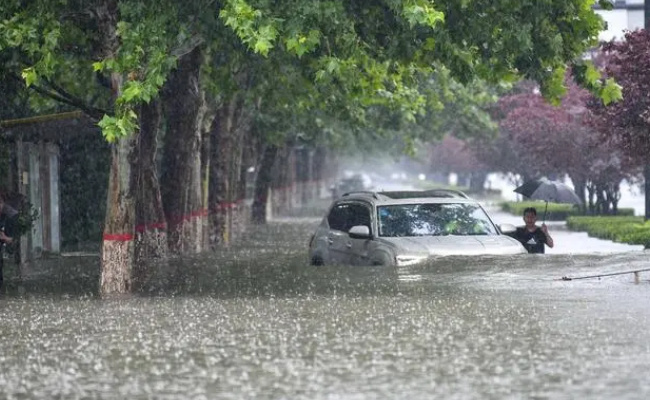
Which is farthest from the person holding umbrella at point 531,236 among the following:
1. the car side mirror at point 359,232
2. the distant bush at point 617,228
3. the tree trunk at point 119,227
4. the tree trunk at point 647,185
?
the tree trunk at point 647,185

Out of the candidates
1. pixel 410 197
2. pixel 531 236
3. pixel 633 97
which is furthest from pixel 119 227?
pixel 633 97

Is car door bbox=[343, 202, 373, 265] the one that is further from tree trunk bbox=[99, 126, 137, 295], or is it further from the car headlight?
tree trunk bbox=[99, 126, 137, 295]

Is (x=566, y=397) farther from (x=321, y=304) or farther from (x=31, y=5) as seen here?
(x=31, y=5)

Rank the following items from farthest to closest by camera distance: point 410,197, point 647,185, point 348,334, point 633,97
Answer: point 647,185, point 633,97, point 410,197, point 348,334

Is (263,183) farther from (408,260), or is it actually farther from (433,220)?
(408,260)

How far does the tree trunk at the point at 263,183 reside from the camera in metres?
53.4

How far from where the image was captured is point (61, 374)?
11.4 metres

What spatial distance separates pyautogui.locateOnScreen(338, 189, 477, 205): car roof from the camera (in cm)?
2006

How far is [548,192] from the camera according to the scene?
25.0 metres

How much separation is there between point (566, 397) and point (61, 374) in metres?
3.93

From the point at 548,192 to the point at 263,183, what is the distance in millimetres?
29854

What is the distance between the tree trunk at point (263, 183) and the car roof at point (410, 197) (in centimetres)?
3209

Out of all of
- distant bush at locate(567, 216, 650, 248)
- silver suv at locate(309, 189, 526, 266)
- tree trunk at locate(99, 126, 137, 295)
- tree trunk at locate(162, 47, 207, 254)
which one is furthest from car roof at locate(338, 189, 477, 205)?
distant bush at locate(567, 216, 650, 248)

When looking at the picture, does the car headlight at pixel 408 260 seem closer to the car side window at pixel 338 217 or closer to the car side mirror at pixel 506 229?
the car side mirror at pixel 506 229
